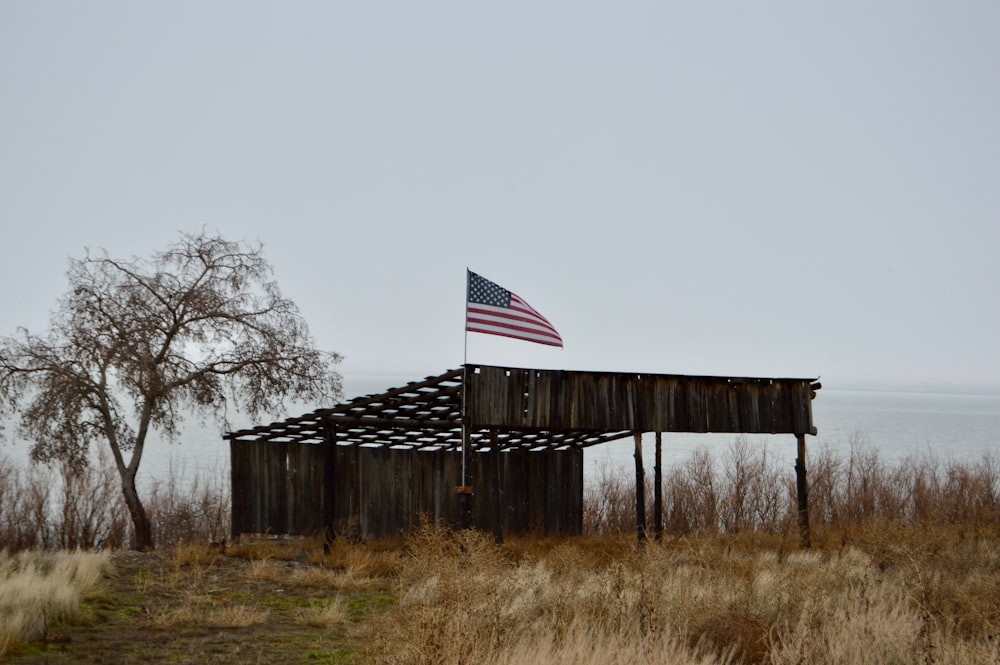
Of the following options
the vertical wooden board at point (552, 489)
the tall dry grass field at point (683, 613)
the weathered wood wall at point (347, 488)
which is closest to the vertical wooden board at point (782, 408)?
the tall dry grass field at point (683, 613)

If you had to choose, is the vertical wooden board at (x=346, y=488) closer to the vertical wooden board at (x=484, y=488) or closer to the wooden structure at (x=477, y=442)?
the wooden structure at (x=477, y=442)

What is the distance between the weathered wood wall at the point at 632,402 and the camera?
785 inches

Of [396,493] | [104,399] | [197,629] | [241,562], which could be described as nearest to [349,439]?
[396,493]

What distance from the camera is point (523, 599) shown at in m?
12.8

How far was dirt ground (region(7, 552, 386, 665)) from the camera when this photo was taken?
35.5 ft

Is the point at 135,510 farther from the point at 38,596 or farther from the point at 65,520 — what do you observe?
the point at 38,596

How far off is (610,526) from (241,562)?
50.1 ft

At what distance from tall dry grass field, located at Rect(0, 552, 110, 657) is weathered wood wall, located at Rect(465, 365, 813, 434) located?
830cm

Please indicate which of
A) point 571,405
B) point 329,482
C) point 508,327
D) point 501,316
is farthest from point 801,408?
point 329,482

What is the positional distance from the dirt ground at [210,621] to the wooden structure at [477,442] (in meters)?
4.51

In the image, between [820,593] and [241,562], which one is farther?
[241,562]

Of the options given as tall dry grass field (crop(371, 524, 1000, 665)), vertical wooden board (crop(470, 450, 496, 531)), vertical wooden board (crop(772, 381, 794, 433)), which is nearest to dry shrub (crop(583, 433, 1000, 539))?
vertical wooden board (crop(470, 450, 496, 531))

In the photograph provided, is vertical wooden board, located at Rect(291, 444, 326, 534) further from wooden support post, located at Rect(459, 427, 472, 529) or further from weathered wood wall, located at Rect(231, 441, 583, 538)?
wooden support post, located at Rect(459, 427, 472, 529)

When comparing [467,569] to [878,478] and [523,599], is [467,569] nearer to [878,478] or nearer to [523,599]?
[523,599]
